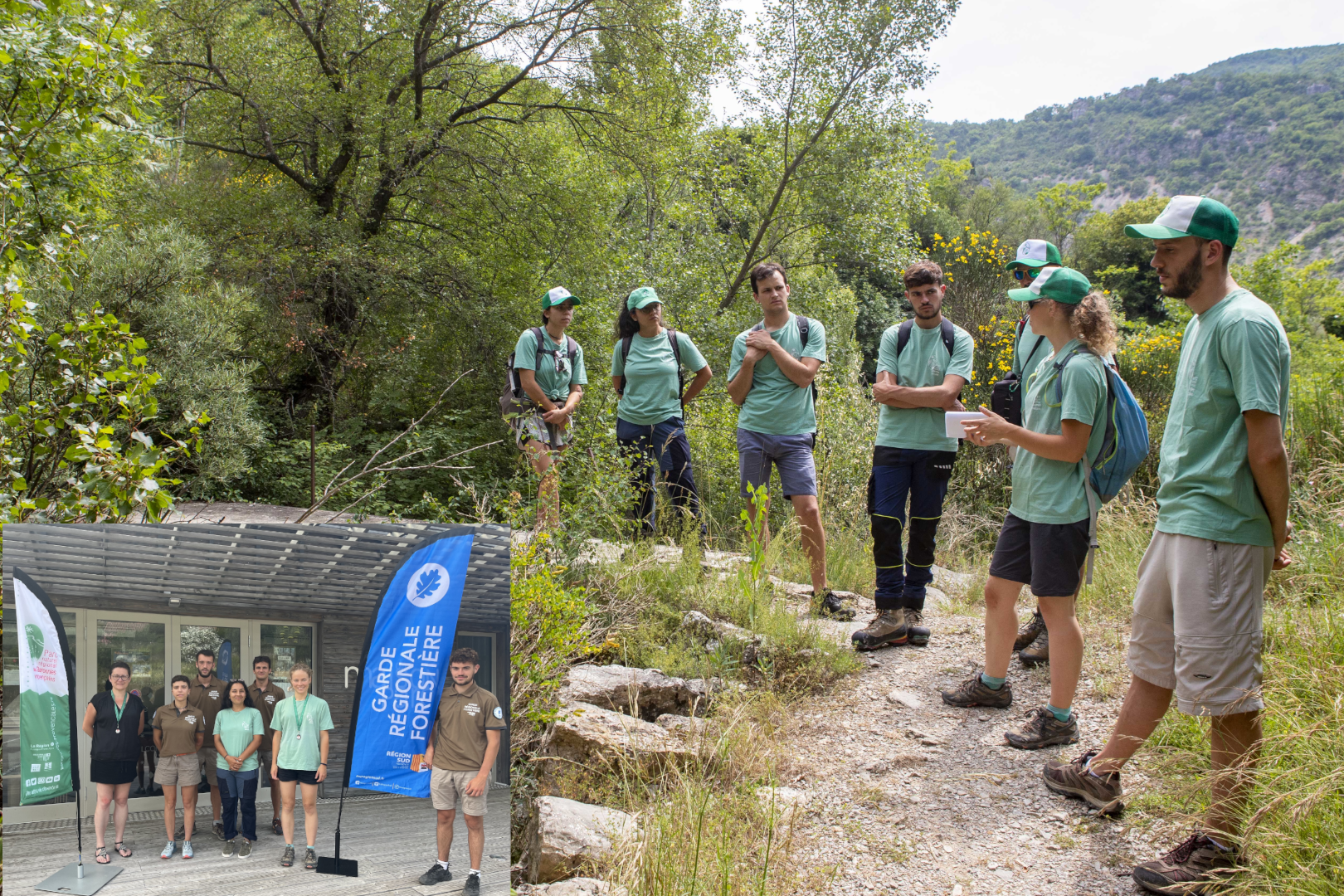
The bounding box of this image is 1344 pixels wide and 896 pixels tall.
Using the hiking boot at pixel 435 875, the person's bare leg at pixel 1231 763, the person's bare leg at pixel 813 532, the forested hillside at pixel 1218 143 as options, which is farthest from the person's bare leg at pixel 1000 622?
the forested hillside at pixel 1218 143

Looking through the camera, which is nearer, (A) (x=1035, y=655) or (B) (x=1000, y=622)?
(B) (x=1000, y=622)

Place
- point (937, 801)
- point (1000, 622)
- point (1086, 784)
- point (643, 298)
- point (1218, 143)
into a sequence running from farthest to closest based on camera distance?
point (1218, 143), point (643, 298), point (1000, 622), point (937, 801), point (1086, 784)

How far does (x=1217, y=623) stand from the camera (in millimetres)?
2230

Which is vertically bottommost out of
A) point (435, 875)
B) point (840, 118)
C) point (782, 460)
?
point (435, 875)

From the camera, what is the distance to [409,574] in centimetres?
156

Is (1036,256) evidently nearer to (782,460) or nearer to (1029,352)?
(1029,352)

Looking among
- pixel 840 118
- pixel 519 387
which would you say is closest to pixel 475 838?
pixel 519 387

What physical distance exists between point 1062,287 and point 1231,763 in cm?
169

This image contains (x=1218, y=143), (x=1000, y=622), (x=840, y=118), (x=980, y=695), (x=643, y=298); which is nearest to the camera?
(x=1000, y=622)

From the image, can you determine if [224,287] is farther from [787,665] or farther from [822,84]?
[822,84]

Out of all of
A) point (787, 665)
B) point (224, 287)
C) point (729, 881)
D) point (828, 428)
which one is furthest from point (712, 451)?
point (729, 881)

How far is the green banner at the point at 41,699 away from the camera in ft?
4.71

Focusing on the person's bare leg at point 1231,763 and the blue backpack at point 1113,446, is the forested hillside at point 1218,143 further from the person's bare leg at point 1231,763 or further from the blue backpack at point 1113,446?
the person's bare leg at point 1231,763

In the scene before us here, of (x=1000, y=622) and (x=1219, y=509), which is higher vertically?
(x=1219, y=509)
